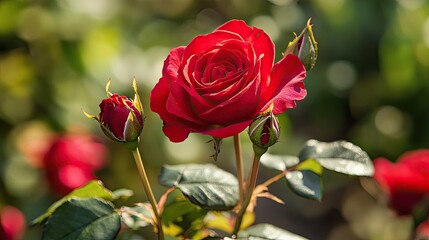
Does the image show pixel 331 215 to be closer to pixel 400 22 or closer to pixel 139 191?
pixel 400 22

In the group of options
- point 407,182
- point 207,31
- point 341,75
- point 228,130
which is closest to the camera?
point 228,130

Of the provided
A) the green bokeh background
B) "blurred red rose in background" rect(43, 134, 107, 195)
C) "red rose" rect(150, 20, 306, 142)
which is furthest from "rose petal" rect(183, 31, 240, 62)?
the green bokeh background

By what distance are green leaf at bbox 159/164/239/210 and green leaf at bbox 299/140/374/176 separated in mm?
91

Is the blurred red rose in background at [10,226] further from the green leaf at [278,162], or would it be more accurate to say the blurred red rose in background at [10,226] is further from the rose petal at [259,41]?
the rose petal at [259,41]

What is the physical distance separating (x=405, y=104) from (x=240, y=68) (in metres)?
1.86

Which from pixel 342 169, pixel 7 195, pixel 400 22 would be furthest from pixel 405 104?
pixel 342 169

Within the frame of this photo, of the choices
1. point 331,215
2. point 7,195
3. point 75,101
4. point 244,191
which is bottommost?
point 331,215

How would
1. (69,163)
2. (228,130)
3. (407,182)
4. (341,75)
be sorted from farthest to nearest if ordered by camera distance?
1. (341,75)
2. (69,163)
3. (407,182)
4. (228,130)

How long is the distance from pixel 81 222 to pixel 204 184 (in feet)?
0.38

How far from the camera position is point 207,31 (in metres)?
2.46

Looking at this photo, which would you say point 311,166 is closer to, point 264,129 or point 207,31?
A: point 264,129

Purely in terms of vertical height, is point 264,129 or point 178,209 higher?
point 264,129

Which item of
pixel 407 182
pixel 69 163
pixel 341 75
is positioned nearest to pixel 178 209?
pixel 407 182

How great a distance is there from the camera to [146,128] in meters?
1.98
